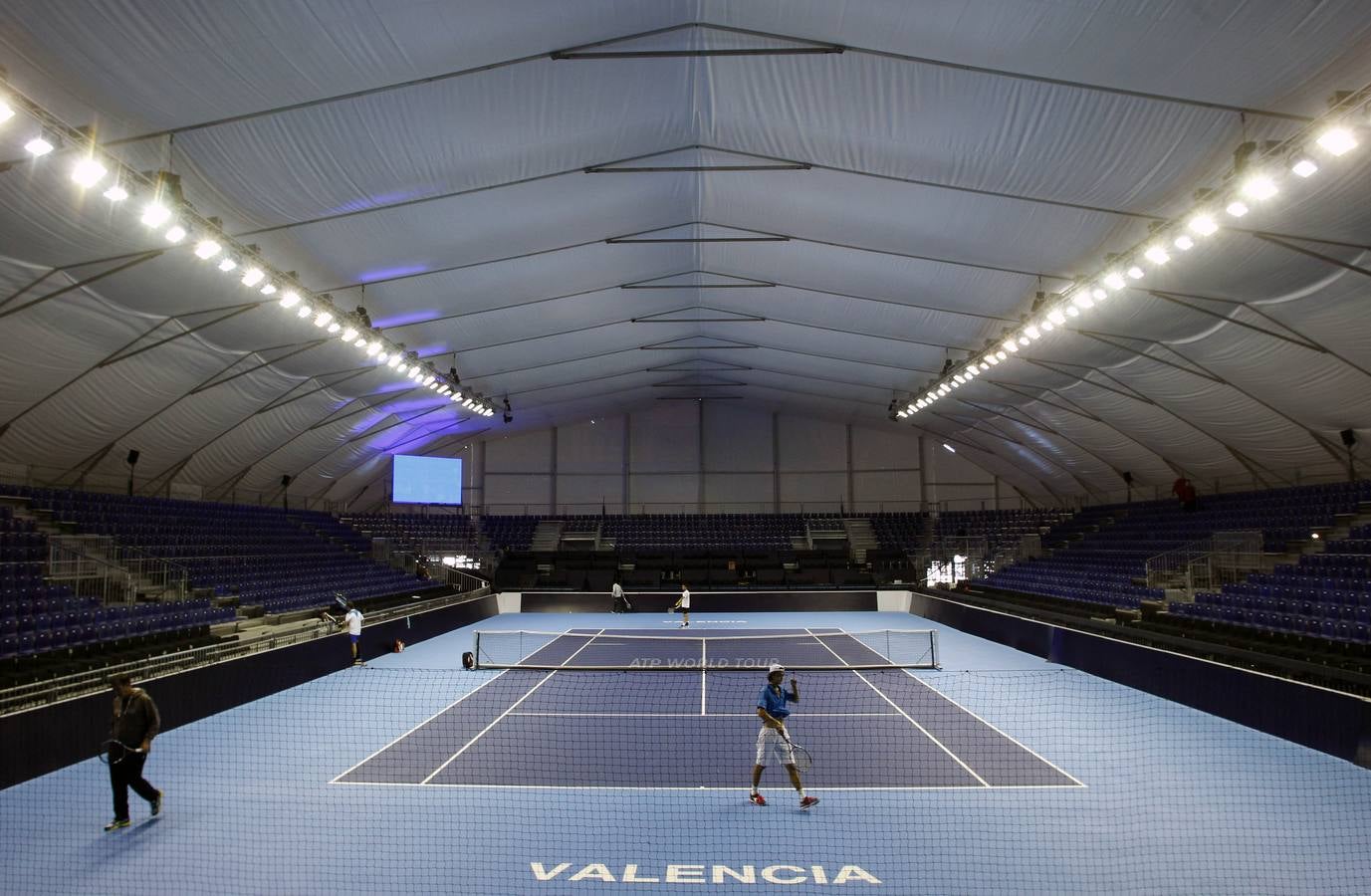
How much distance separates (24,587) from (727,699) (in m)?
13.3

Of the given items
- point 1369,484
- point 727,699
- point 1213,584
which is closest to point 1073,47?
point 727,699

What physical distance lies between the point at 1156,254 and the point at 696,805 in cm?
1180

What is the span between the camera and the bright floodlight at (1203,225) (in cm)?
1246

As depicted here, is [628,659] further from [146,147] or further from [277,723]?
[146,147]

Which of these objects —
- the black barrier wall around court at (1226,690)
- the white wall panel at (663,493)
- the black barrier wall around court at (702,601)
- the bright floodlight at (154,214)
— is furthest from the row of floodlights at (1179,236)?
the white wall panel at (663,493)

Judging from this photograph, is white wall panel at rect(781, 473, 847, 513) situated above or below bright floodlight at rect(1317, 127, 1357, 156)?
Result: below

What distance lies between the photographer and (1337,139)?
9.59m

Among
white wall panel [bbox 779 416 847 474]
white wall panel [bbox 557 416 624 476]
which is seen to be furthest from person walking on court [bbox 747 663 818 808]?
white wall panel [bbox 557 416 624 476]

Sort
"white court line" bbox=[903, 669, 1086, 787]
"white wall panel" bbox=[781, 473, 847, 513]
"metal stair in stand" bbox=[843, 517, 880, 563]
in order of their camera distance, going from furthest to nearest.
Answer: "white wall panel" bbox=[781, 473, 847, 513]
"metal stair in stand" bbox=[843, 517, 880, 563]
"white court line" bbox=[903, 669, 1086, 787]

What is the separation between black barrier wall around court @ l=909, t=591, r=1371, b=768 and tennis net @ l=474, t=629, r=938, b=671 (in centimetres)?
294

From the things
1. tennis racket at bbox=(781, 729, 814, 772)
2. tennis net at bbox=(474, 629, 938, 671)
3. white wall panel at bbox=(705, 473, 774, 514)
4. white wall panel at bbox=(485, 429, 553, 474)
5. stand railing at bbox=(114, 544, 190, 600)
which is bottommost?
tennis net at bbox=(474, 629, 938, 671)

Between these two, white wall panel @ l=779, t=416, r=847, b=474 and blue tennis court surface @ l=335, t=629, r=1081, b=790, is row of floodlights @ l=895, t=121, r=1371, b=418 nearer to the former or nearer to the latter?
blue tennis court surface @ l=335, t=629, r=1081, b=790

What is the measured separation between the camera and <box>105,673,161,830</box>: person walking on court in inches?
340

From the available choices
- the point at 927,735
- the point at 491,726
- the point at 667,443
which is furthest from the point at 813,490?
the point at 491,726
